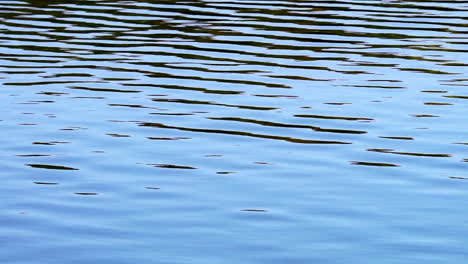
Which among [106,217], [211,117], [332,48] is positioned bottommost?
[106,217]

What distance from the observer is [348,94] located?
12.5m

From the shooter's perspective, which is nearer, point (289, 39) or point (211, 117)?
point (211, 117)

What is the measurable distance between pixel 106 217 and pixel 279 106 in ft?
13.1

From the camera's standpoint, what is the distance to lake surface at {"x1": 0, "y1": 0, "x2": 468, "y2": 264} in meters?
7.87

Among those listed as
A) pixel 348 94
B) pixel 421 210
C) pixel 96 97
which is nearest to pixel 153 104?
pixel 96 97

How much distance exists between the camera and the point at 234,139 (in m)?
10.7

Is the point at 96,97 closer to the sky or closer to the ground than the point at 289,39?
closer to the ground

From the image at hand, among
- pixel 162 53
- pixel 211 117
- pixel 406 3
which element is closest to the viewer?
pixel 211 117

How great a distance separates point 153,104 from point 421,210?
4.24 m

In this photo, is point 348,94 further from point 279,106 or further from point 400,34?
point 400,34

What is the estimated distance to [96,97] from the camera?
12461 millimetres

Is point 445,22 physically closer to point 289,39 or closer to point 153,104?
point 289,39

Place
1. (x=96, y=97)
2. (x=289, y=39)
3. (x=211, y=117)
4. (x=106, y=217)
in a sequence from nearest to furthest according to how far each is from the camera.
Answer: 1. (x=106, y=217)
2. (x=211, y=117)
3. (x=96, y=97)
4. (x=289, y=39)

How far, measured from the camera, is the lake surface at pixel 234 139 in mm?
7867
